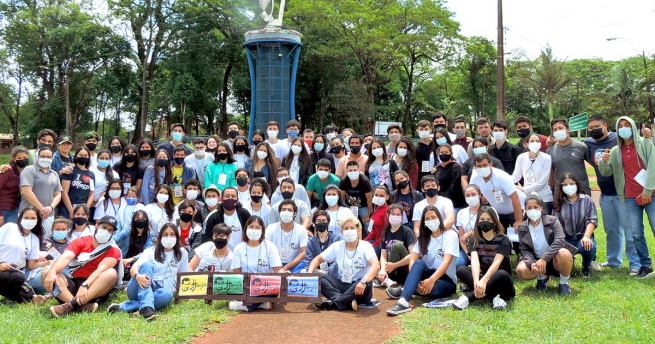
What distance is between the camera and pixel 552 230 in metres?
5.92

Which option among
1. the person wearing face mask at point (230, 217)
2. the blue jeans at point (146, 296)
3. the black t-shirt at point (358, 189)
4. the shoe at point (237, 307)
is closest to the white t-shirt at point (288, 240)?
the person wearing face mask at point (230, 217)

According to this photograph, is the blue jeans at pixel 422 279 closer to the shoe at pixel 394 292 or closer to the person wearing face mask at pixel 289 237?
the shoe at pixel 394 292

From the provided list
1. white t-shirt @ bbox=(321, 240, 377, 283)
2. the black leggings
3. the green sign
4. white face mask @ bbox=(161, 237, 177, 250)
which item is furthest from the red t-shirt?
the green sign

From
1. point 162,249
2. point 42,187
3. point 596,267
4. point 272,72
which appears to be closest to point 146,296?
point 162,249

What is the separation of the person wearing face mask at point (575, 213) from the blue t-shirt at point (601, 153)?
528 mm

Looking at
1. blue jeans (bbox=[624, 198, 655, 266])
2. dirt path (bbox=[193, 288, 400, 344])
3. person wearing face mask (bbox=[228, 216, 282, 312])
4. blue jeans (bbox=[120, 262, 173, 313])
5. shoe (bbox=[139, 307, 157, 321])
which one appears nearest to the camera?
dirt path (bbox=[193, 288, 400, 344])

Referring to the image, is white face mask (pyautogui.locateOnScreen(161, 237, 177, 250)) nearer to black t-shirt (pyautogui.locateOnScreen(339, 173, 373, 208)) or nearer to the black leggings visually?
black t-shirt (pyautogui.locateOnScreen(339, 173, 373, 208))

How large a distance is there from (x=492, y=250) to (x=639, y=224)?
2398 mm

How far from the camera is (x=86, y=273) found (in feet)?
19.2

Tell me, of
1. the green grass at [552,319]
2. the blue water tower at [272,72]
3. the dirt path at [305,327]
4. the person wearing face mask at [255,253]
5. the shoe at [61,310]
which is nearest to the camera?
the green grass at [552,319]

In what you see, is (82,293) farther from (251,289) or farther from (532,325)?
(532,325)

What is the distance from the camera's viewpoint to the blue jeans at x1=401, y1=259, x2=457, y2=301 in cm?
563

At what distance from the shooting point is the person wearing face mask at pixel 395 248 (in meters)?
6.21

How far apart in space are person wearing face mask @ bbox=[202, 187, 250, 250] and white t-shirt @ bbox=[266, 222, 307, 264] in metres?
0.44
